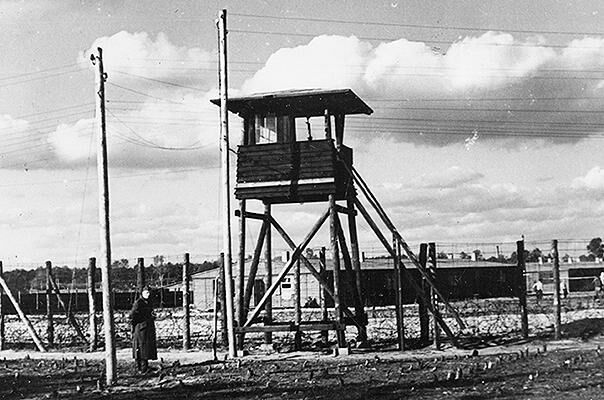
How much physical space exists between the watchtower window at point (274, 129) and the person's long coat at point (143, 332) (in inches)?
220

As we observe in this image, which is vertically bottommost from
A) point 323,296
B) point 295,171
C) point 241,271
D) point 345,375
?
point 345,375

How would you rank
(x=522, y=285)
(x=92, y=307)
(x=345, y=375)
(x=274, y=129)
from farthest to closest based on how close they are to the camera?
(x=92, y=307), (x=274, y=129), (x=522, y=285), (x=345, y=375)

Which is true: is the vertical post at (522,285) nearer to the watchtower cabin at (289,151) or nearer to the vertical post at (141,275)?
the watchtower cabin at (289,151)

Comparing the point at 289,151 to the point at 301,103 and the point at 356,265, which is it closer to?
the point at 301,103

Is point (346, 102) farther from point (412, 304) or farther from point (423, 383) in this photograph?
point (412, 304)

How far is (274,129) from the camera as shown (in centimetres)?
2181

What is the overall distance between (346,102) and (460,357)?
7.28 meters


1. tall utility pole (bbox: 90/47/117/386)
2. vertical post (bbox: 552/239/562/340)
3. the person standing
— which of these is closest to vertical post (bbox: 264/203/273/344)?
the person standing

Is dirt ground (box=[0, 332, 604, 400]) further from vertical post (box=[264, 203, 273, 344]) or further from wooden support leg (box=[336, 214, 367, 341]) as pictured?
vertical post (box=[264, 203, 273, 344])

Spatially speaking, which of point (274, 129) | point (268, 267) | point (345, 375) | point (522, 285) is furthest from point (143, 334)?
point (522, 285)

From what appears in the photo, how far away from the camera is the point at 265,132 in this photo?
21906 millimetres

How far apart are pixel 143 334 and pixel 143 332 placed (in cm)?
9

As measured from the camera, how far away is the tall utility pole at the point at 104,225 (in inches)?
640

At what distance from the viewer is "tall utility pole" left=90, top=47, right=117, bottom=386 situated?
1625 centimetres
